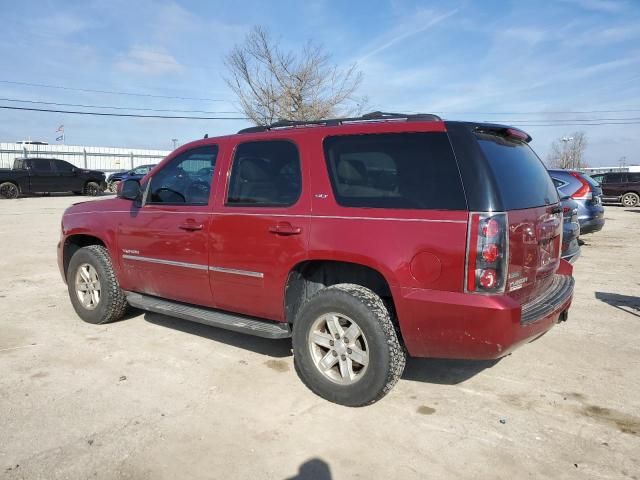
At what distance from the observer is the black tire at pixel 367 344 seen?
3.34m

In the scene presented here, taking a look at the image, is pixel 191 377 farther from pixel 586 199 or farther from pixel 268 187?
pixel 586 199

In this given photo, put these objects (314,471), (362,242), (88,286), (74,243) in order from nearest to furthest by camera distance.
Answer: (314,471) → (362,242) → (88,286) → (74,243)

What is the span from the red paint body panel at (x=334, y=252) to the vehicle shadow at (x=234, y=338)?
0.60 m

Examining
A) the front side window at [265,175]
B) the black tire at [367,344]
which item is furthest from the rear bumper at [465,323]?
the front side window at [265,175]

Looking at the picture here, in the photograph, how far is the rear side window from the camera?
3.16 metres

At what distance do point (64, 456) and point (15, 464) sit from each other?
0.80 ft

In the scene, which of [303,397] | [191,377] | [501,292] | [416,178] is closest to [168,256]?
[191,377]

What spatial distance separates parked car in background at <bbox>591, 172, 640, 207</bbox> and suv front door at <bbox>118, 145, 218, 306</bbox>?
23.6 meters

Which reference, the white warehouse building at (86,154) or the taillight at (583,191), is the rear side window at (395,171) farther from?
the white warehouse building at (86,154)

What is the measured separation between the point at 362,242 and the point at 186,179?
79.9 inches

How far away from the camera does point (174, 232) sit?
14.7 ft

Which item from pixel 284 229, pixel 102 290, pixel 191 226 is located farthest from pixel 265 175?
pixel 102 290

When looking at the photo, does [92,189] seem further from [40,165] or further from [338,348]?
[338,348]

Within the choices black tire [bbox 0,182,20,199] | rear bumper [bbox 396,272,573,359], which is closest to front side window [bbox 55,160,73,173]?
black tire [bbox 0,182,20,199]
